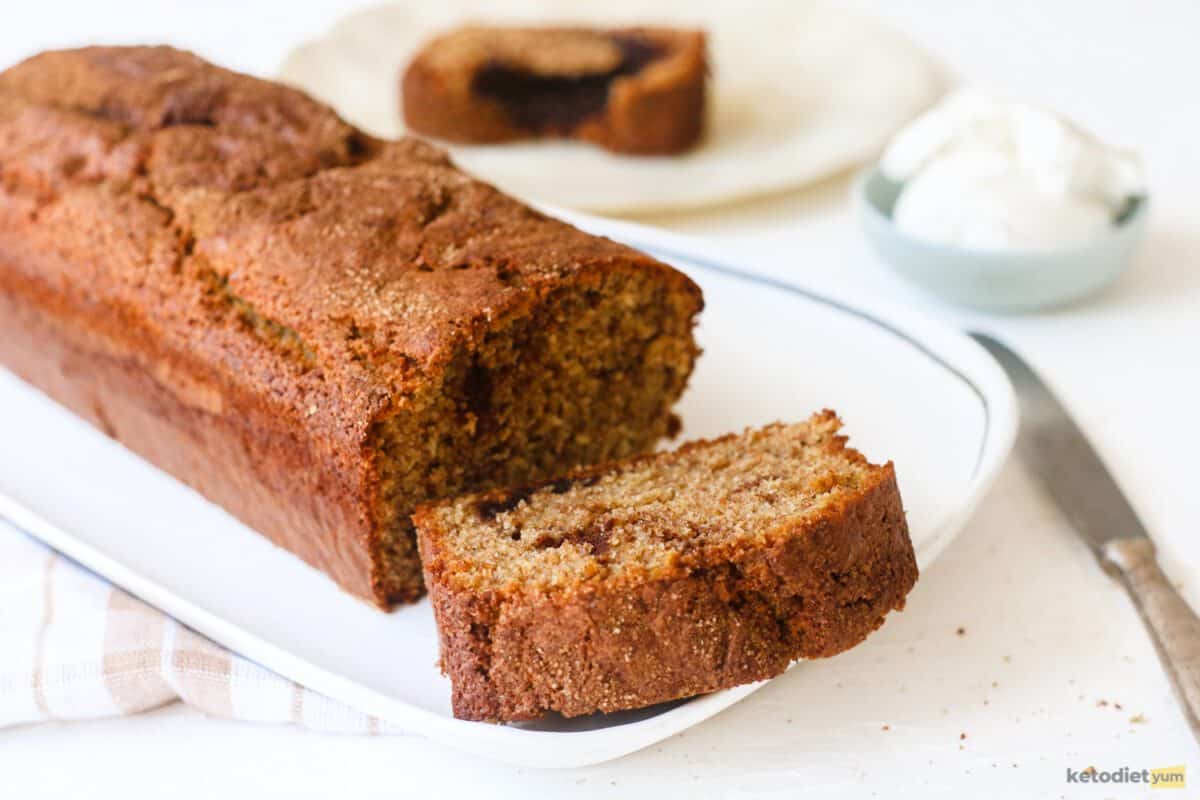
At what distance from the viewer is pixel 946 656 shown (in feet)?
8.17


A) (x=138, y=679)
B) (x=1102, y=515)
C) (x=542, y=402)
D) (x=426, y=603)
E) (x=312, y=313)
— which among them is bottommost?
(x=1102, y=515)

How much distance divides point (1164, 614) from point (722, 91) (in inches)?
113

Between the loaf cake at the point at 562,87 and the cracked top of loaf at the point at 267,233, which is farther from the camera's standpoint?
the loaf cake at the point at 562,87

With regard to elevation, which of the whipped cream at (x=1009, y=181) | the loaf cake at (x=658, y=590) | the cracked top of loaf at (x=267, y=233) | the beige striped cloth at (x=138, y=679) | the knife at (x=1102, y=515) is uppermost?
the cracked top of loaf at (x=267, y=233)

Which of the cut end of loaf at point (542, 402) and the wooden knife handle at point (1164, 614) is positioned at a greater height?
the cut end of loaf at point (542, 402)

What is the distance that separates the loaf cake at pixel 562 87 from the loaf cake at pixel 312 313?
125 cm

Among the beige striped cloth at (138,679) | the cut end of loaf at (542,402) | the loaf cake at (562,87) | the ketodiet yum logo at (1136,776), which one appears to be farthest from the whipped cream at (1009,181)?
the beige striped cloth at (138,679)

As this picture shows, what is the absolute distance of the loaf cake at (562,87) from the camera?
4355mm

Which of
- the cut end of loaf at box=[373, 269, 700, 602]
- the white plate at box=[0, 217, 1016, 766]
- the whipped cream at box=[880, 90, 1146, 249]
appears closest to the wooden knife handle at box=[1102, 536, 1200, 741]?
the white plate at box=[0, 217, 1016, 766]

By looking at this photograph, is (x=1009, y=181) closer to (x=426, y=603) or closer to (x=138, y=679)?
(x=426, y=603)

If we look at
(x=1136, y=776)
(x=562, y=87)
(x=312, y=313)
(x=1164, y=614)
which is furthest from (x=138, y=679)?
(x=562, y=87)

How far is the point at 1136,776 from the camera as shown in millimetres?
2236

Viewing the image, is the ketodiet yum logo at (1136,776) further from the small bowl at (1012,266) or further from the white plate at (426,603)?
the small bowl at (1012,266)

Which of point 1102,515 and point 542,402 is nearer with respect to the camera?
point 542,402
